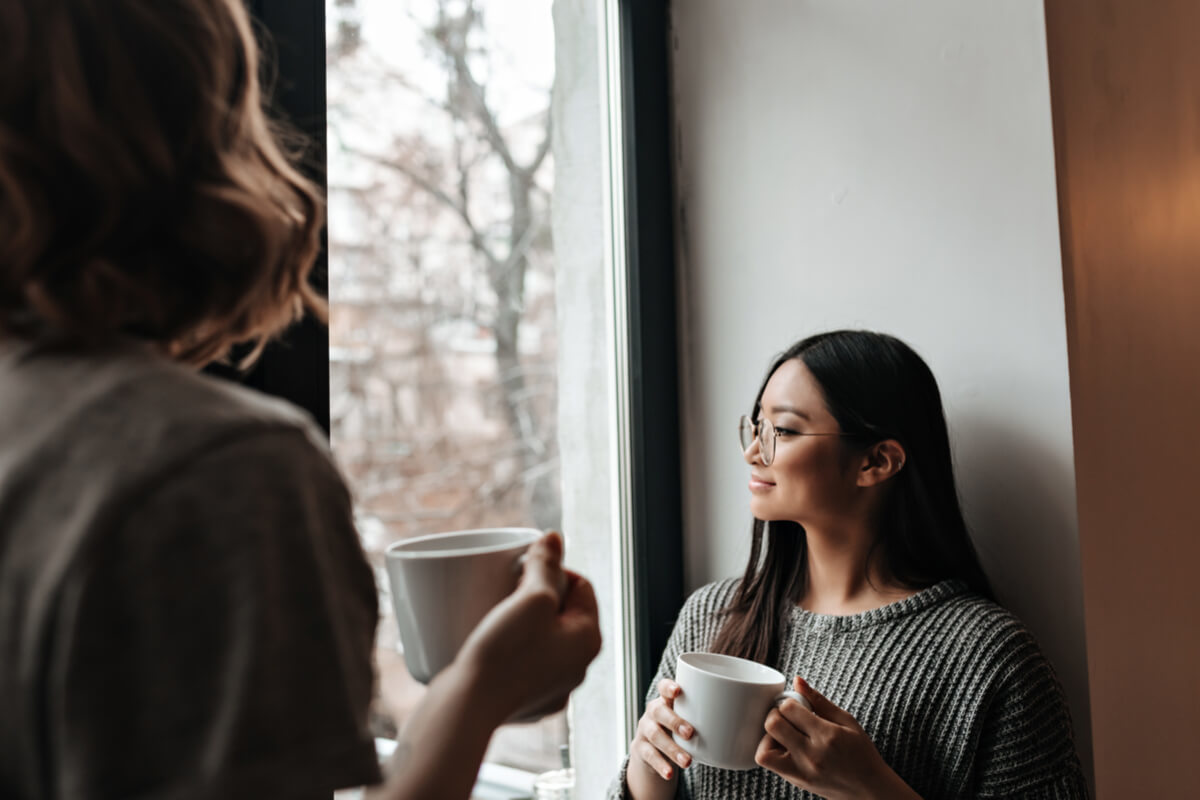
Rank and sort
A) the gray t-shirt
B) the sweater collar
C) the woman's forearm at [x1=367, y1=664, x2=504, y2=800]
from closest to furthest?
the gray t-shirt → the woman's forearm at [x1=367, y1=664, x2=504, y2=800] → the sweater collar

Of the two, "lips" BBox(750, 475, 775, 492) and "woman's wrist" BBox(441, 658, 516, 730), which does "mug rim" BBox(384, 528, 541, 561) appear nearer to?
"woman's wrist" BBox(441, 658, 516, 730)

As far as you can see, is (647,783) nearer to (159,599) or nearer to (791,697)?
(791,697)

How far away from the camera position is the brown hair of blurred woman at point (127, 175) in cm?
42

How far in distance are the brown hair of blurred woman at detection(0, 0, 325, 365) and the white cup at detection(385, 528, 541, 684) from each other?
20cm

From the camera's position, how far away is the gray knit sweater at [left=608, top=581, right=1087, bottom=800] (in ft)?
3.35

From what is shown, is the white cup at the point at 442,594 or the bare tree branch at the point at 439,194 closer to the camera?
the white cup at the point at 442,594

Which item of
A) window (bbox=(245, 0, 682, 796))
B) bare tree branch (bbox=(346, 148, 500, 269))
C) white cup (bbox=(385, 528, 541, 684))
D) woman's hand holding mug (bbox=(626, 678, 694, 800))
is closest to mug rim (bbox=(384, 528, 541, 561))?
white cup (bbox=(385, 528, 541, 684))

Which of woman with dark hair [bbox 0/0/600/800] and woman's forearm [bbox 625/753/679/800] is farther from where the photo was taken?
woman's forearm [bbox 625/753/679/800]

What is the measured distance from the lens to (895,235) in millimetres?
1296

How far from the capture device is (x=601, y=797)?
147 cm

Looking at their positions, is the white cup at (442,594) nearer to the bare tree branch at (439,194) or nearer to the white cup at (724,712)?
the white cup at (724,712)

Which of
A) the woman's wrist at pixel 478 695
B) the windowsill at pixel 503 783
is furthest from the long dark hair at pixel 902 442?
the woman's wrist at pixel 478 695

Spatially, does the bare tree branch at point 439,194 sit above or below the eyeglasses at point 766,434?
above

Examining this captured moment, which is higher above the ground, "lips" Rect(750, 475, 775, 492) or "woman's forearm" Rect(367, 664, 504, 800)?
"lips" Rect(750, 475, 775, 492)
